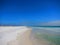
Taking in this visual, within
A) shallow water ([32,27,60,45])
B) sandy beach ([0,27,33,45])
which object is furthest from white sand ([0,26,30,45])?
shallow water ([32,27,60,45])

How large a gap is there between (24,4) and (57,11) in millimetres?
455

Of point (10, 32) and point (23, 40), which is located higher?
point (10, 32)

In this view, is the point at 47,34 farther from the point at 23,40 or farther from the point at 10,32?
the point at 10,32

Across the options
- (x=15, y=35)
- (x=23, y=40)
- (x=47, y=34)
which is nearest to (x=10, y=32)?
(x=15, y=35)

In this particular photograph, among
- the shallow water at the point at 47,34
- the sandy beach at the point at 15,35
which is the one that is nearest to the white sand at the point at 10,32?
the sandy beach at the point at 15,35

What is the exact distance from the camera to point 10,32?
1.31 meters

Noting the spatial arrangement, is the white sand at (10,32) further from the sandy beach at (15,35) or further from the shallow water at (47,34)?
the shallow water at (47,34)

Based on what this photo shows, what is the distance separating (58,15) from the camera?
1299 mm

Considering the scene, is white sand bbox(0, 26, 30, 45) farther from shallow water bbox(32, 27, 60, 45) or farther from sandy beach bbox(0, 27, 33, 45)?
shallow water bbox(32, 27, 60, 45)

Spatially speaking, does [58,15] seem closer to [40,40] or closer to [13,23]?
[40,40]

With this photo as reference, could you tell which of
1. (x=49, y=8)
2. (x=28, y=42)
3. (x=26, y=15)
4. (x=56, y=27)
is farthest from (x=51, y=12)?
(x=28, y=42)

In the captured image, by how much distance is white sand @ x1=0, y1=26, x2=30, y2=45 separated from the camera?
4.23 ft

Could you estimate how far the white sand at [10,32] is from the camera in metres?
1.29

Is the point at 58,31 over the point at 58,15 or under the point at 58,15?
under
